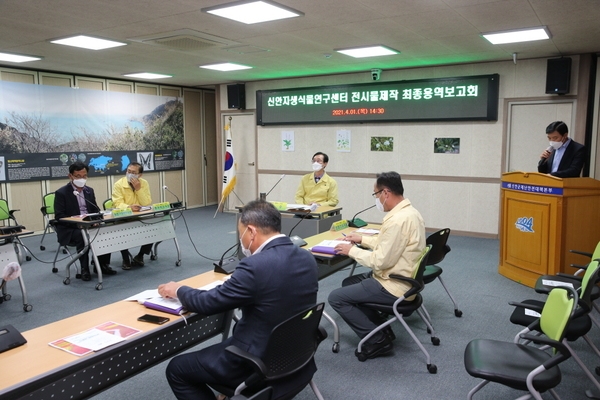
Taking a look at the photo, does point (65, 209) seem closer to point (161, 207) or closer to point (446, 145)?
point (161, 207)

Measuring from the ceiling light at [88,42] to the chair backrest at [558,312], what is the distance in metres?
4.94

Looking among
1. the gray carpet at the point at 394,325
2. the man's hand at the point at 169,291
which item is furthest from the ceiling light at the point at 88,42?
the man's hand at the point at 169,291

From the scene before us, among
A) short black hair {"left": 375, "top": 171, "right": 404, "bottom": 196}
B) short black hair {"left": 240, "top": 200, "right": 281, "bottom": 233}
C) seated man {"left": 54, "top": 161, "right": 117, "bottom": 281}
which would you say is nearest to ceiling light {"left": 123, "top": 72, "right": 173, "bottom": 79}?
seated man {"left": 54, "top": 161, "right": 117, "bottom": 281}

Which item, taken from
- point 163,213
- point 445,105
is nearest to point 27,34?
point 163,213

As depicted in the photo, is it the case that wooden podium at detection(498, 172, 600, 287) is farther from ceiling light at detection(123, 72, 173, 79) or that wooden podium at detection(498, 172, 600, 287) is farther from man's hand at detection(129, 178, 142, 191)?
ceiling light at detection(123, 72, 173, 79)

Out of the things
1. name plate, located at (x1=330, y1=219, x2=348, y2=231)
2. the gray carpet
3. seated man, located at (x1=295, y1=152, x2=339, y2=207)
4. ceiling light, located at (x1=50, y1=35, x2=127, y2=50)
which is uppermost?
ceiling light, located at (x1=50, y1=35, x2=127, y2=50)

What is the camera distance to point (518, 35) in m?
5.11

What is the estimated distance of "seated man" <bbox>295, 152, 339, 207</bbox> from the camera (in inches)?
232

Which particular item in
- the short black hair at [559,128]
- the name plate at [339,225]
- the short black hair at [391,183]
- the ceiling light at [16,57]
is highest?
the ceiling light at [16,57]

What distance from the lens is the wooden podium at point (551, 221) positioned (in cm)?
432

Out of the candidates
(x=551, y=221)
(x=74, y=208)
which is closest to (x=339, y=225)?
(x=551, y=221)

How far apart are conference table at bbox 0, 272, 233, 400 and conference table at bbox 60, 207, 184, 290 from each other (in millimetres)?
2599

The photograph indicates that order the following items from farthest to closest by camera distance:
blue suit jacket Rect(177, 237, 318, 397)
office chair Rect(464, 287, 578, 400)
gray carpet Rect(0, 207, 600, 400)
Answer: gray carpet Rect(0, 207, 600, 400) → office chair Rect(464, 287, 578, 400) → blue suit jacket Rect(177, 237, 318, 397)

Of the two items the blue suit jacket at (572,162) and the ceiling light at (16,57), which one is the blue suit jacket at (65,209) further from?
the blue suit jacket at (572,162)
